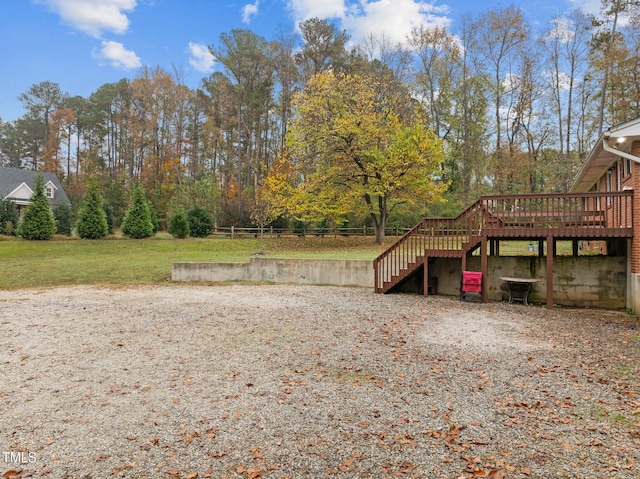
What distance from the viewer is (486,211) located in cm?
983

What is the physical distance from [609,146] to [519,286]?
400 centimetres

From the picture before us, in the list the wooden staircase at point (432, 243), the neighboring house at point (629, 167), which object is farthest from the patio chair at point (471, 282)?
the neighboring house at point (629, 167)

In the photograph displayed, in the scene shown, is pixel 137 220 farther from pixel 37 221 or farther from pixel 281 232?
pixel 281 232

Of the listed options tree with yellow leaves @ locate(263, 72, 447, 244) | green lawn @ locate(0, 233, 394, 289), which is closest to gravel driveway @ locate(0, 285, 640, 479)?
green lawn @ locate(0, 233, 394, 289)

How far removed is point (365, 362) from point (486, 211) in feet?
20.5

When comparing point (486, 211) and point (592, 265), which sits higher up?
point (486, 211)

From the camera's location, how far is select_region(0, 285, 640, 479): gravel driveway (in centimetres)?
299

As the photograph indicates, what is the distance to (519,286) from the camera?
1052cm

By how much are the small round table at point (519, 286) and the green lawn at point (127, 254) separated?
20.2 feet

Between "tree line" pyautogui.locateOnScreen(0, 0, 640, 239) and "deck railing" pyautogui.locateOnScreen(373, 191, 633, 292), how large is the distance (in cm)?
984

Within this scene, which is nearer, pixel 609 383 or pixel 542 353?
pixel 609 383

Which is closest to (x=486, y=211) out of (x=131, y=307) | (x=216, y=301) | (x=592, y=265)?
(x=592, y=265)

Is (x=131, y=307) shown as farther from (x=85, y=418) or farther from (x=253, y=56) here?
(x=253, y=56)

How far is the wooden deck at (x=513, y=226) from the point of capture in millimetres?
9172
